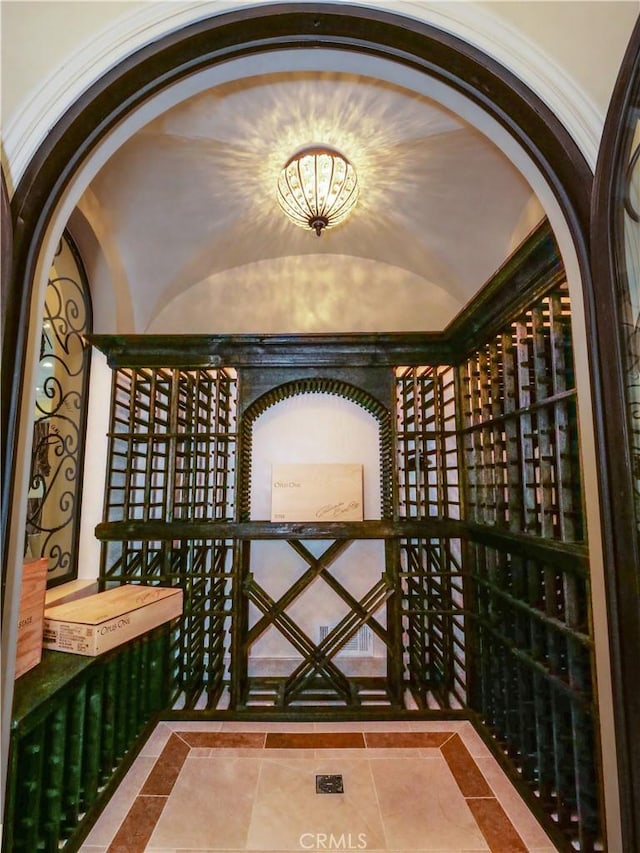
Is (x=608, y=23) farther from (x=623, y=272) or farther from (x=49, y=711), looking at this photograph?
(x=49, y=711)

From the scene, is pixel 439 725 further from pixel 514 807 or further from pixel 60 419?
pixel 60 419

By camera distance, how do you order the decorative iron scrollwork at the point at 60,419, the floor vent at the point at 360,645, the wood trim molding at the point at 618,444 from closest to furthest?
1. the wood trim molding at the point at 618,444
2. the decorative iron scrollwork at the point at 60,419
3. the floor vent at the point at 360,645

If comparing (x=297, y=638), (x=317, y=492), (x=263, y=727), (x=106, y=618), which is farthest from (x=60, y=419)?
(x=263, y=727)

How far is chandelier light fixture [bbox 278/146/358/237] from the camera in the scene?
1933 millimetres

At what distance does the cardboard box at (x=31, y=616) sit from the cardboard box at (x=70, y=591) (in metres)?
0.67

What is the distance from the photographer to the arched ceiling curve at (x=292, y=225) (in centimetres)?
182

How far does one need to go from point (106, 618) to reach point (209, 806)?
0.80 meters

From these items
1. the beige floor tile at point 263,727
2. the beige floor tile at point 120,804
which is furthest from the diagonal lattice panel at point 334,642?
the beige floor tile at point 120,804

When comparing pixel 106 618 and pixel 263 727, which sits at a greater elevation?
pixel 106 618

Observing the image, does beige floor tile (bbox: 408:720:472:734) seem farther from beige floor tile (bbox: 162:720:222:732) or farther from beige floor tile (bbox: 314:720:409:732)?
beige floor tile (bbox: 162:720:222:732)

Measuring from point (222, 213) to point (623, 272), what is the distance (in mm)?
2104

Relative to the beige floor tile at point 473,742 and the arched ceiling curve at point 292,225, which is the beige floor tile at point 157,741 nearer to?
the beige floor tile at point 473,742

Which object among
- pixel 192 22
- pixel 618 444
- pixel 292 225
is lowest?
pixel 618 444

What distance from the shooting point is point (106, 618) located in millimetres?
1572
